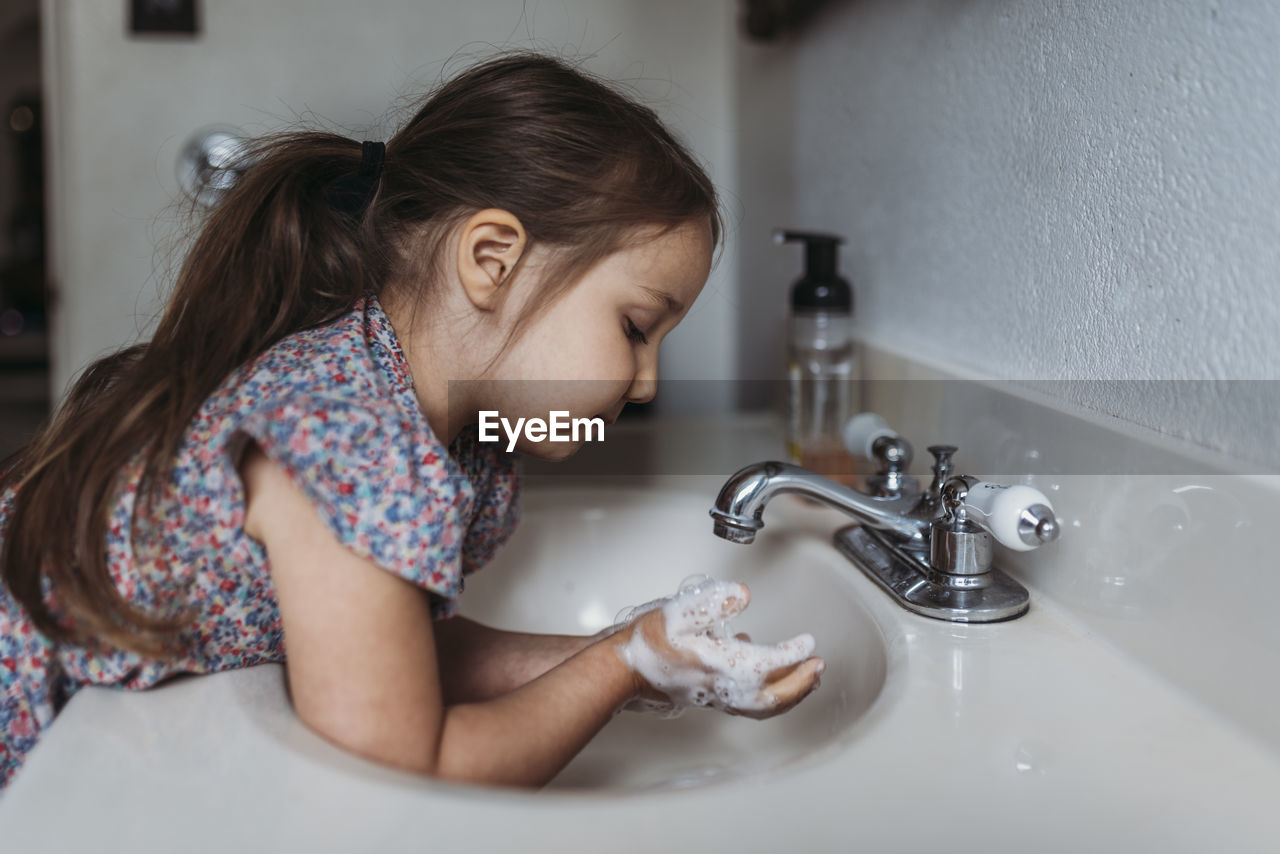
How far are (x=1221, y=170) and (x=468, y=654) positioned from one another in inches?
23.0

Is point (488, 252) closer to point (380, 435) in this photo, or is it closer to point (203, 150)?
point (380, 435)

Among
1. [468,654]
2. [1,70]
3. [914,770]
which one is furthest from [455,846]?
[1,70]

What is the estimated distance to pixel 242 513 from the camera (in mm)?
578

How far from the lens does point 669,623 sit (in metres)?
0.64

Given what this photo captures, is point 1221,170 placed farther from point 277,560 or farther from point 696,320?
point 696,320

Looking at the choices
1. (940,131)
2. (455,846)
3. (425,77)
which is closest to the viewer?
(455,846)

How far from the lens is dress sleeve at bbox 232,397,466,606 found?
Answer: 0.54 m

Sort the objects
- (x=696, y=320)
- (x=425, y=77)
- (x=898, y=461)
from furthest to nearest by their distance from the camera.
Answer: (x=696, y=320) → (x=425, y=77) → (x=898, y=461)

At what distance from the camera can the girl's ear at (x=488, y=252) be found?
0.68 metres

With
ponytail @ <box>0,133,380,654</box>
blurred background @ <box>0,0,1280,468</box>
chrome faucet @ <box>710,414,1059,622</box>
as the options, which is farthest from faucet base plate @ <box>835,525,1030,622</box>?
ponytail @ <box>0,133,380,654</box>

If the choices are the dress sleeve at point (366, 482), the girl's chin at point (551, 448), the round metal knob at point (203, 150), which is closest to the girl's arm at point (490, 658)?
the girl's chin at point (551, 448)

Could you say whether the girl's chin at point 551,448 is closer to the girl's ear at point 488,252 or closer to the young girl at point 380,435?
the young girl at point 380,435

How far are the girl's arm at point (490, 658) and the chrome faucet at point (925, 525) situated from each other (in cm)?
19

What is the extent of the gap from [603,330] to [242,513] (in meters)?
0.25
